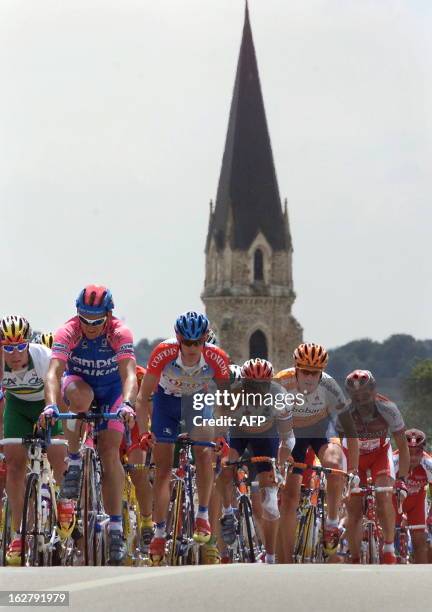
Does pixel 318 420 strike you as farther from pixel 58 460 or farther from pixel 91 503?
pixel 91 503

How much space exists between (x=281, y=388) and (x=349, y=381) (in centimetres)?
69

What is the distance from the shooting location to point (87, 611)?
32.4 feet

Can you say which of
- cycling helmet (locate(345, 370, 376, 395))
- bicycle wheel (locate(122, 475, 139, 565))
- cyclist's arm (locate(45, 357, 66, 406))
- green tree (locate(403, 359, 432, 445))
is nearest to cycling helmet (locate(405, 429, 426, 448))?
cycling helmet (locate(345, 370, 376, 395))

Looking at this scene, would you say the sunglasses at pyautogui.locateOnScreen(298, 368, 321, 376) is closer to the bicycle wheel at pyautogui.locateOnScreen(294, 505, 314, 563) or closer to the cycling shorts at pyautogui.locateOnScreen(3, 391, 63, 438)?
the bicycle wheel at pyautogui.locateOnScreen(294, 505, 314, 563)

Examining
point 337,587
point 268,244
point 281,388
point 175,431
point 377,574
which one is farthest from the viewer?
point 268,244

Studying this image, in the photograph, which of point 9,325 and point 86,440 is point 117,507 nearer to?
point 86,440

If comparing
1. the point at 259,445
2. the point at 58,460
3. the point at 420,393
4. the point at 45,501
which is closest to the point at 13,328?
the point at 58,460

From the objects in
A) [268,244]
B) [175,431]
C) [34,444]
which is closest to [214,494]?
[175,431]

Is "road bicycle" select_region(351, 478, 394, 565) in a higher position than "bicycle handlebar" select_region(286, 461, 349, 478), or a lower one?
lower

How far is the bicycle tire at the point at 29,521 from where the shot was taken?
1355cm

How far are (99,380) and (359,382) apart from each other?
328 centimetres

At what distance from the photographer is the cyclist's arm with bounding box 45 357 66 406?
13492mm

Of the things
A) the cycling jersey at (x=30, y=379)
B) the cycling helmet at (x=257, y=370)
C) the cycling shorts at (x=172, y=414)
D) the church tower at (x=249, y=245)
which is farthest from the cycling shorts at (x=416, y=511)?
the church tower at (x=249, y=245)

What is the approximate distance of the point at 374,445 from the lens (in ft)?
55.7
